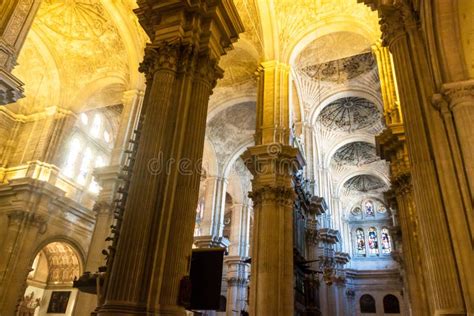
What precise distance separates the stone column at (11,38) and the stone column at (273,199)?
23.1 feet

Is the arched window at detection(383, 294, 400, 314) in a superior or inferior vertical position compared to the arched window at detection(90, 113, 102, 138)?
inferior

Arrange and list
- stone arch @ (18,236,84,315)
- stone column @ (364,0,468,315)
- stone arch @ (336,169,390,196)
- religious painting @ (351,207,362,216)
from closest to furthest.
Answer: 1. stone column @ (364,0,468,315)
2. stone arch @ (18,236,84,315)
3. stone arch @ (336,169,390,196)
4. religious painting @ (351,207,362,216)

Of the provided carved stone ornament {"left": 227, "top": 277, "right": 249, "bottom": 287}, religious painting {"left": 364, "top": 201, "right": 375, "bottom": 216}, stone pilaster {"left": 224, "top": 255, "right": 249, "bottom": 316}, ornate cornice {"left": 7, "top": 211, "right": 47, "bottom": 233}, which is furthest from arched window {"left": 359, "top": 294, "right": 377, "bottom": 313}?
ornate cornice {"left": 7, "top": 211, "right": 47, "bottom": 233}

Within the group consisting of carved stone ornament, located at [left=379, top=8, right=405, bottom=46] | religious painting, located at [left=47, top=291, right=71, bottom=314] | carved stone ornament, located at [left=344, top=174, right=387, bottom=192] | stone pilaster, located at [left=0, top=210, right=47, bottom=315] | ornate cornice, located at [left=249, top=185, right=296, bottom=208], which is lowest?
religious painting, located at [left=47, top=291, right=71, bottom=314]

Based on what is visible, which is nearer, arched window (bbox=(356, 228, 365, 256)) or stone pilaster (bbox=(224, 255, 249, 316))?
stone pilaster (bbox=(224, 255, 249, 316))

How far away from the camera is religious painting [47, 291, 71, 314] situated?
1867 cm

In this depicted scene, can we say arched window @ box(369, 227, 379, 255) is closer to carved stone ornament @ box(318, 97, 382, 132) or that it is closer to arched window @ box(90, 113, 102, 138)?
carved stone ornament @ box(318, 97, 382, 132)

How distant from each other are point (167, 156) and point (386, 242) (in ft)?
89.6

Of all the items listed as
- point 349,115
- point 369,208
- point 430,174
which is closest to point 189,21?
point 430,174

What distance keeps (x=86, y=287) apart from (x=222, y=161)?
15968 millimetres

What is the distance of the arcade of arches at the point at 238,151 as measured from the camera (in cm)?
541

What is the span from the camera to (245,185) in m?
24.3

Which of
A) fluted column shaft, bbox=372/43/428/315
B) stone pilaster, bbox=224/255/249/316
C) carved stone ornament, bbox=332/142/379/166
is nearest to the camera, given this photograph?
fluted column shaft, bbox=372/43/428/315

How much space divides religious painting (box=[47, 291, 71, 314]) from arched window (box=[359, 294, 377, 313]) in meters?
20.3
